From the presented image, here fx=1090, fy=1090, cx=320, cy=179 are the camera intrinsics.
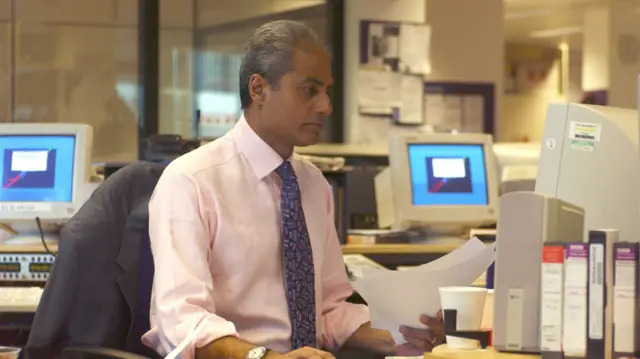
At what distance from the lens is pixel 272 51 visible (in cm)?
238

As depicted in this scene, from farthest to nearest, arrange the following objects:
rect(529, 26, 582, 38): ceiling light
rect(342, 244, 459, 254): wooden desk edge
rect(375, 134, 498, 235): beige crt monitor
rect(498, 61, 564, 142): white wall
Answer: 1. rect(498, 61, 564, 142): white wall
2. rect(529, 26, 582, 38): ceiling light
3. rect(375, 134, 498, 235): beige crt monitor
4. rect(342, 244, 459, 254): wooden desk edge

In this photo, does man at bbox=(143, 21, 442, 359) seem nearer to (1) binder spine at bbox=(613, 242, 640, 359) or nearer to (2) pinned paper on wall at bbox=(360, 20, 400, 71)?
(1) binder spine at bbox=(613, 242, 640, 359)

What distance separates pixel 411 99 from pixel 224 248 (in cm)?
530

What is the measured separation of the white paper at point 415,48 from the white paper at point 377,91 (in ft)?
0.42

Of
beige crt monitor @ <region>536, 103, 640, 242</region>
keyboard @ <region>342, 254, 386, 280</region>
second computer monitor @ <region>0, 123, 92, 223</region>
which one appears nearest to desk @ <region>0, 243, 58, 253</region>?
second computer monitor @ <region>0, 123, 92, 223</region>

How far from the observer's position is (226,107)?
297 inches

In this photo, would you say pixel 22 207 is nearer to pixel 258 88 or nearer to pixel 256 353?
pixel 258 88

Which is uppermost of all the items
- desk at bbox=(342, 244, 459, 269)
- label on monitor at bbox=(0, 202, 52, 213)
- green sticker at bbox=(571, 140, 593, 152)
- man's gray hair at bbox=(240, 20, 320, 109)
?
man's gray hair at bbox=(240, 20, 320, 109)

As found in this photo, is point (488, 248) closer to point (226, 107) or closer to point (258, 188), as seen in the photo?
point (258, 188)

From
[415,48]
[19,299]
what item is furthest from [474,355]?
[415,48]

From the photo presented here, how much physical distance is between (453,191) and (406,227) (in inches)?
11.0

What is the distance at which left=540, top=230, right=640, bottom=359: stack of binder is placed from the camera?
1.88 meters

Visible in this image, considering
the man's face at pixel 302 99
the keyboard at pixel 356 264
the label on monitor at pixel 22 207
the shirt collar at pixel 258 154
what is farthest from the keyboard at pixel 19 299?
the man's face at pixel 302 99

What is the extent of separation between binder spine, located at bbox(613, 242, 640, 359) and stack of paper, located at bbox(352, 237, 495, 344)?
43 centimetres
